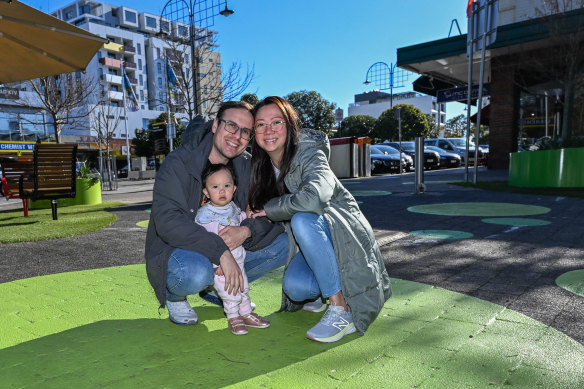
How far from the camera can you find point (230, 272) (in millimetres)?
2184

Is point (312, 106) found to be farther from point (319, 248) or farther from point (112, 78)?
point (319, 248)

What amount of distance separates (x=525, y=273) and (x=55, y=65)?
563 cm

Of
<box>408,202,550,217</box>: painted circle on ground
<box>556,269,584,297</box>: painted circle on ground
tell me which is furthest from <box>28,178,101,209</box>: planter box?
<box>556,269,584,297</box>: painted circle on ground

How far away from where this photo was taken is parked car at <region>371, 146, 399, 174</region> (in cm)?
2084

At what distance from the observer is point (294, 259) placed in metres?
2.49

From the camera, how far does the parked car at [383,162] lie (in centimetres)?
2084

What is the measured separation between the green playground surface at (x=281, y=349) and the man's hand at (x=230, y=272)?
31cm

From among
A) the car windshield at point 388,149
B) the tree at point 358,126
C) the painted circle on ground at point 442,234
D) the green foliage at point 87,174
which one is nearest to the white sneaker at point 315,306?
the painted circle on ground at point 442,234

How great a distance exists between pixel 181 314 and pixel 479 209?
583 centimetres

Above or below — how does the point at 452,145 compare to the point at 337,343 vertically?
above

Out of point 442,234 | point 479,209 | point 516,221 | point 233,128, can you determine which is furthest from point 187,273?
point 479,209

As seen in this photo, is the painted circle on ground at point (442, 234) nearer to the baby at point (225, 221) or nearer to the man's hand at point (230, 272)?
the baby at point (225, 221)

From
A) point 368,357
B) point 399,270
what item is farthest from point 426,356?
point 399,270

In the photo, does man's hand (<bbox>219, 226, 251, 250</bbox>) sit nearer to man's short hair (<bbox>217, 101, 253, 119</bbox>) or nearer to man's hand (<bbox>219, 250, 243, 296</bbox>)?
man's hand (<bbox>219, 250, 243, 296</bbox>)
